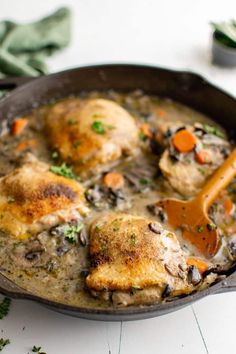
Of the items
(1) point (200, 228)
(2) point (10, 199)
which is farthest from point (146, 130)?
(2) point (10, 199)

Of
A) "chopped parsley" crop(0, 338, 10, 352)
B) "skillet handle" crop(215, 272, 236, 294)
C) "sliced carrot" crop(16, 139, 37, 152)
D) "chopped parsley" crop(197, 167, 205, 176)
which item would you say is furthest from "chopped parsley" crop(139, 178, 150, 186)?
"chopped parsley" crop(0, 338, 10, 352)

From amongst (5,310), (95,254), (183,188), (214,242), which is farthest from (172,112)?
(5,310)

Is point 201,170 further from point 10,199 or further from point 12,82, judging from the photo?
point 12,82

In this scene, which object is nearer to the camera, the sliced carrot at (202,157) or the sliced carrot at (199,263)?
the sliced carrot at (199,263)

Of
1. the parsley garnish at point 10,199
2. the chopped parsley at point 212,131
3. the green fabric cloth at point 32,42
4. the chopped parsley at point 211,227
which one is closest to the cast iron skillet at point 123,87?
the chopped parsley at point 212,131

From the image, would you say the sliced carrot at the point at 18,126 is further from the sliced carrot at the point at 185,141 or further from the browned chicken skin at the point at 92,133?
the sliced carrot at the point at 185,141

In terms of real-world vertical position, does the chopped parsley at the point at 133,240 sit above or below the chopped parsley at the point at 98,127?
below

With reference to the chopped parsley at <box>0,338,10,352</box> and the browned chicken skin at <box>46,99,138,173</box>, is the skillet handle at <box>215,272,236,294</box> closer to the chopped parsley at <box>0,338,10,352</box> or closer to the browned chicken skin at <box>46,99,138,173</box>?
the chopped parsley at <box>0,338,10,352</box>
